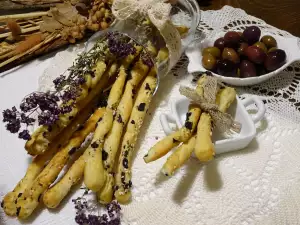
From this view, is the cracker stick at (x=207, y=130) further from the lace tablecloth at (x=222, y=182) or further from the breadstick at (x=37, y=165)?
the breadstick at (x=37, y=165)

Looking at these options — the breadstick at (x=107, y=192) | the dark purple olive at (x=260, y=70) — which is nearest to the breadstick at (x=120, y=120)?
the breadstick at (x=107, y=192)

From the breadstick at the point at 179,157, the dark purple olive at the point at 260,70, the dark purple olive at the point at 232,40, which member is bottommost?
the dark purple olive at the point at 260,70

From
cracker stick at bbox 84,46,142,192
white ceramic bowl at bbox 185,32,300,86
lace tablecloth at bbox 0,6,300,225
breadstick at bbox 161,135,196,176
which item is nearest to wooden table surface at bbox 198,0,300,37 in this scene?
white ceramic bowl at bbox 185,32,300,86

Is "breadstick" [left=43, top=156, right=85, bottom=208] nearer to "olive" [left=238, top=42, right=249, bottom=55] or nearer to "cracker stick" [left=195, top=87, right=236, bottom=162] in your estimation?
"cracker stick" [left=195, top=87, right=236, bottom=162]

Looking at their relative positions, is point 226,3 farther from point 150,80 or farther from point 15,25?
point 15,25

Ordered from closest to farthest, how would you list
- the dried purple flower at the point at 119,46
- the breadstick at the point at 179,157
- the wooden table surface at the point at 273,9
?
1. the breadstick at the point at 179,157
2. the dried purple flower at the point at 119,46
3. the wooden table surface at the point at 273,9

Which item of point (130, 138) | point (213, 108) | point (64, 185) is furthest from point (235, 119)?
point (64, 185)
